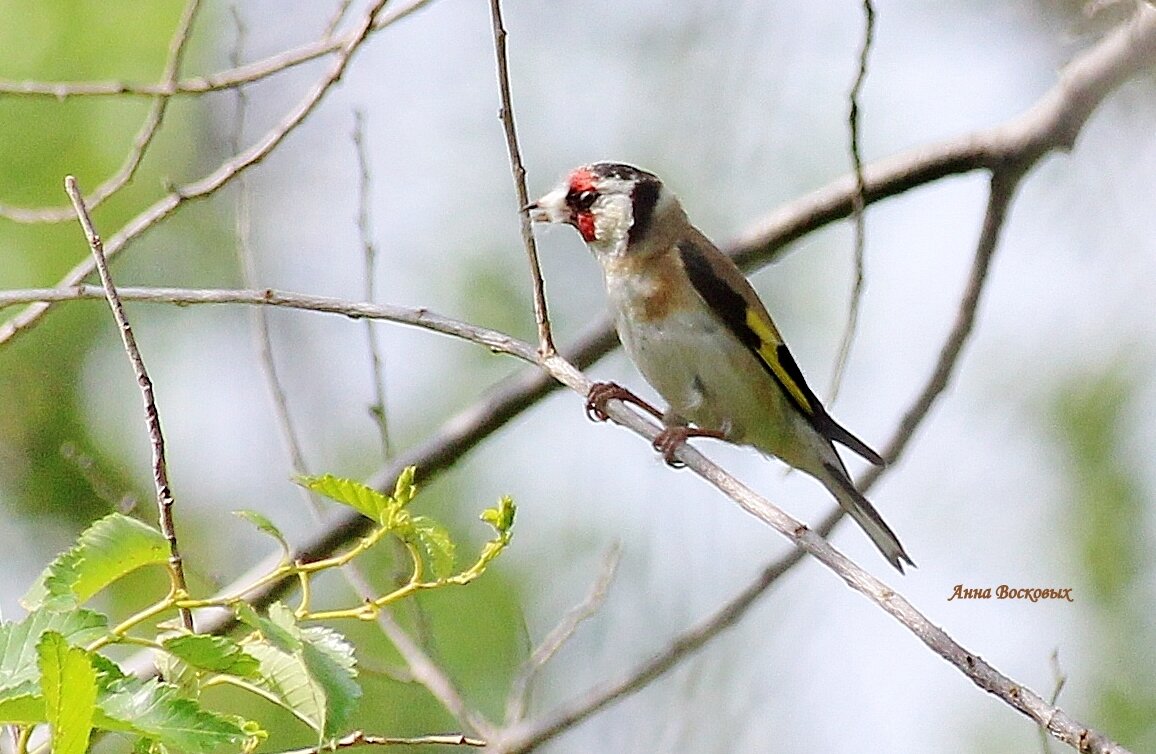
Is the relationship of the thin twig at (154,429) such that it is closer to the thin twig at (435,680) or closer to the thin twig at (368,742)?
the thin twig at (368,742)

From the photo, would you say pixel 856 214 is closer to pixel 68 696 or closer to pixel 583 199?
pixel 583 199

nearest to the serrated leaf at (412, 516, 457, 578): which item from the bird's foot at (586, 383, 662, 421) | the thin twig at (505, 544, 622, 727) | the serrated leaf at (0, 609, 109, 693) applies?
the serrated leaf at (0, 609, 109, 693)

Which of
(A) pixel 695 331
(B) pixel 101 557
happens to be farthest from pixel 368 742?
(A) pixel 695 331

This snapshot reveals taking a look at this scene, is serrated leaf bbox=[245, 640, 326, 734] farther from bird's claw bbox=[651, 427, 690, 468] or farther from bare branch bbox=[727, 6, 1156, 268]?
bare branch bbox=[727, 6, 1156, 268]

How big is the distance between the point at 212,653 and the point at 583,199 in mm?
3209

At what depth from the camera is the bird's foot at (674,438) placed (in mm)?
3301

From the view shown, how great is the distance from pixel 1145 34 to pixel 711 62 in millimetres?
2519

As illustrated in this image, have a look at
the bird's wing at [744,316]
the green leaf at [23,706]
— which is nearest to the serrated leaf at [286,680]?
Result: the green leaf at [23,706]

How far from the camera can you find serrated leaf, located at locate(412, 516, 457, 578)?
2.11 m

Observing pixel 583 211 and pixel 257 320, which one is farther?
pixel 583 211

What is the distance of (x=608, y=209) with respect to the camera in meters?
4.86

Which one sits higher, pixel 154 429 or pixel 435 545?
pixel 154 429

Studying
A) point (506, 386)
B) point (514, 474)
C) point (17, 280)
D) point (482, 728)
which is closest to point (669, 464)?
point (506, 386)

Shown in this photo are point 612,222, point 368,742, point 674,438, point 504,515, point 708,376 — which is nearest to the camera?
point 368,742
